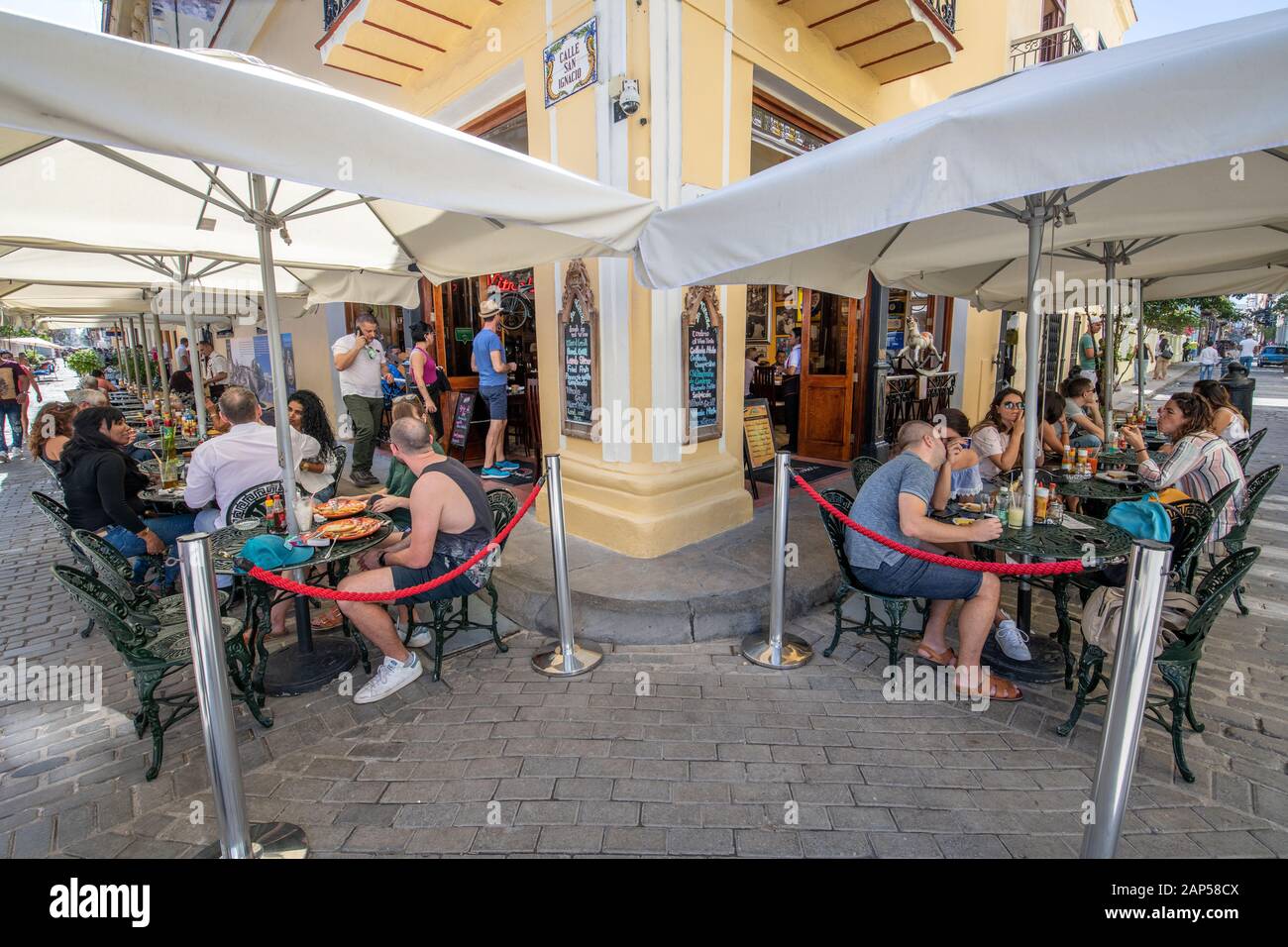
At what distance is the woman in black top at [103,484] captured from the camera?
4129 millimetres

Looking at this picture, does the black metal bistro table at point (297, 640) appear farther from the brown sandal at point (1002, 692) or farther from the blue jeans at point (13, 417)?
the blue jeans at point (13, 417)

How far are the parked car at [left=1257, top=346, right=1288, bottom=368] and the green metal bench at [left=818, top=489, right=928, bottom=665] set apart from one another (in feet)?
159

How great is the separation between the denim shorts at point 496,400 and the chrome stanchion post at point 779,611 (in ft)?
14.6

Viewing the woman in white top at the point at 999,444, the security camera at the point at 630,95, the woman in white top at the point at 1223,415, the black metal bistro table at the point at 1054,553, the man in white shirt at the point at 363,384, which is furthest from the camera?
the man in white shirt at the point at 363,384

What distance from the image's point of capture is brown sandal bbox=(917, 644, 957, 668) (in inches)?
150

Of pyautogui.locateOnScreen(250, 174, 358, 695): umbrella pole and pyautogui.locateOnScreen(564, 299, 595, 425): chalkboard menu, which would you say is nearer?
pyautogui.locateOnScreen(250, 174, 358, 695): umbrella pole

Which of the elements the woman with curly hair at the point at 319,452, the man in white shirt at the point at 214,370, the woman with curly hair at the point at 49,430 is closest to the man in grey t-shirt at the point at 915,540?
the woman with curly hair at the point at 319,452

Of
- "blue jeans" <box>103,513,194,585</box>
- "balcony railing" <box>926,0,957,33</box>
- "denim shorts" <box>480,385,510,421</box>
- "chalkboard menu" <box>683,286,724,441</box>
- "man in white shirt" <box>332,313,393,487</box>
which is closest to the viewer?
"blue jeans" <box>103,513,194,585</box>

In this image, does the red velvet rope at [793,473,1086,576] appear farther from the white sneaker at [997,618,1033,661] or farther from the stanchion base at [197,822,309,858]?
the stanchion base at [197,822,309,858]

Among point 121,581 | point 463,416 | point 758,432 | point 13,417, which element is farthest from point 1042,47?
point 13,417

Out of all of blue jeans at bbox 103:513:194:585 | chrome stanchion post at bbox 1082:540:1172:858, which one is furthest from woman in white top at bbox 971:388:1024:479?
blue jeans at bbox 103:513:194:585

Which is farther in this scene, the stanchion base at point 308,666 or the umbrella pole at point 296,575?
the stanchion base at point 308,666
